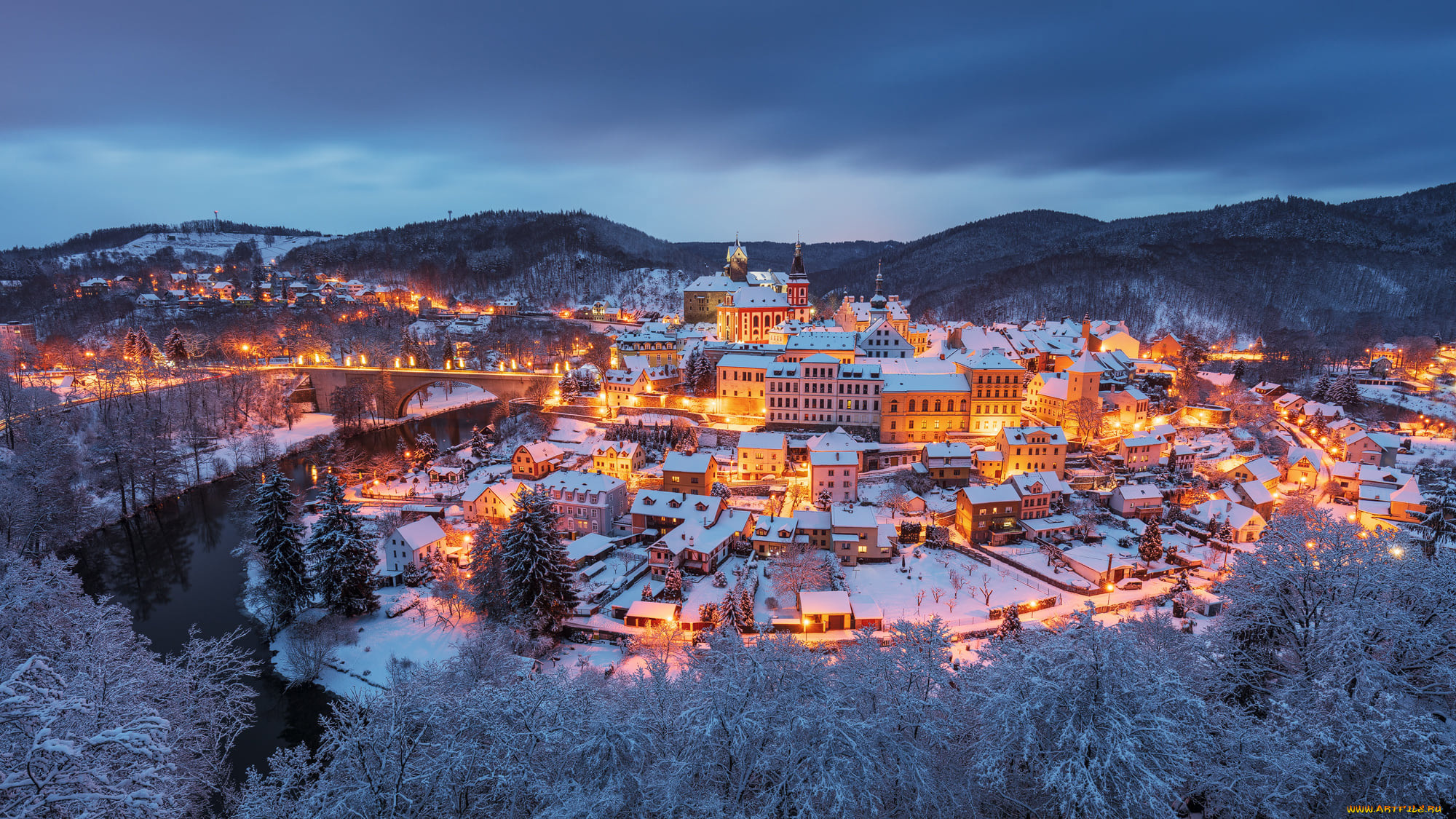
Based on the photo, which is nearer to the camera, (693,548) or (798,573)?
(798,573)

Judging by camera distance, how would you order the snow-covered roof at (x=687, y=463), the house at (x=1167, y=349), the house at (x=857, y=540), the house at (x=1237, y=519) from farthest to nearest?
1. the house at (x=1167, y=349)
2. the snow-covered roof at (x=687, y=463)
3. the house at (x=1237, y=519)
4. the house at (x=857, y=540)

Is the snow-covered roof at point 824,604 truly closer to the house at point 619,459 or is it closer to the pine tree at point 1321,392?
the house at point 619,459

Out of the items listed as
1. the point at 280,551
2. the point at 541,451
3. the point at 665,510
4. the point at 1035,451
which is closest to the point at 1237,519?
the point at 1035,451

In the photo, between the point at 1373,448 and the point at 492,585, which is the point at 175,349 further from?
the point at 1373,448

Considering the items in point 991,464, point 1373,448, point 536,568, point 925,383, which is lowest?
point 536,568

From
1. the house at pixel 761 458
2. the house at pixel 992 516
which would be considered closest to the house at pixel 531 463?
the house at pixel 761 458
